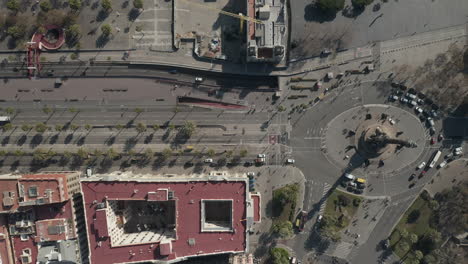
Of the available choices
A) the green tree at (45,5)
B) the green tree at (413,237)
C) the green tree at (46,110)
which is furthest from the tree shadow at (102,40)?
the green tree at (413,237)

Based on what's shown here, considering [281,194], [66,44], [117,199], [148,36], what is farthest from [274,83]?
[66,44]

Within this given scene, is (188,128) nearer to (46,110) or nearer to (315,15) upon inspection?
(46,110)

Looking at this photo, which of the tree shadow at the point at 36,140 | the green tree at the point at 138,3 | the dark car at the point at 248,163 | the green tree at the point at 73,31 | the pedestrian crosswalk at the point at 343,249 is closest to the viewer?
the green tree at the point at 138,3

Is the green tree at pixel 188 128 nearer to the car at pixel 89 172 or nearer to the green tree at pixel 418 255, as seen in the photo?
the car at pixel 89 172

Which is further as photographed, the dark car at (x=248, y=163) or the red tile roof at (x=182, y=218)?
the dark car at (x=248, y=163)

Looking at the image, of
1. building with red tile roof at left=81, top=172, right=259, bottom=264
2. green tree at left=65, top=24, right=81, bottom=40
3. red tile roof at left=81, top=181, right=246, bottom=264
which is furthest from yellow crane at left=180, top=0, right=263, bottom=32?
red tile roof at left=81, top=181, right=246, bottom=264

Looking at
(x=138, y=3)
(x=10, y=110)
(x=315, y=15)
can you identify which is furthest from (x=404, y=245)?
(x=10, y=110)
